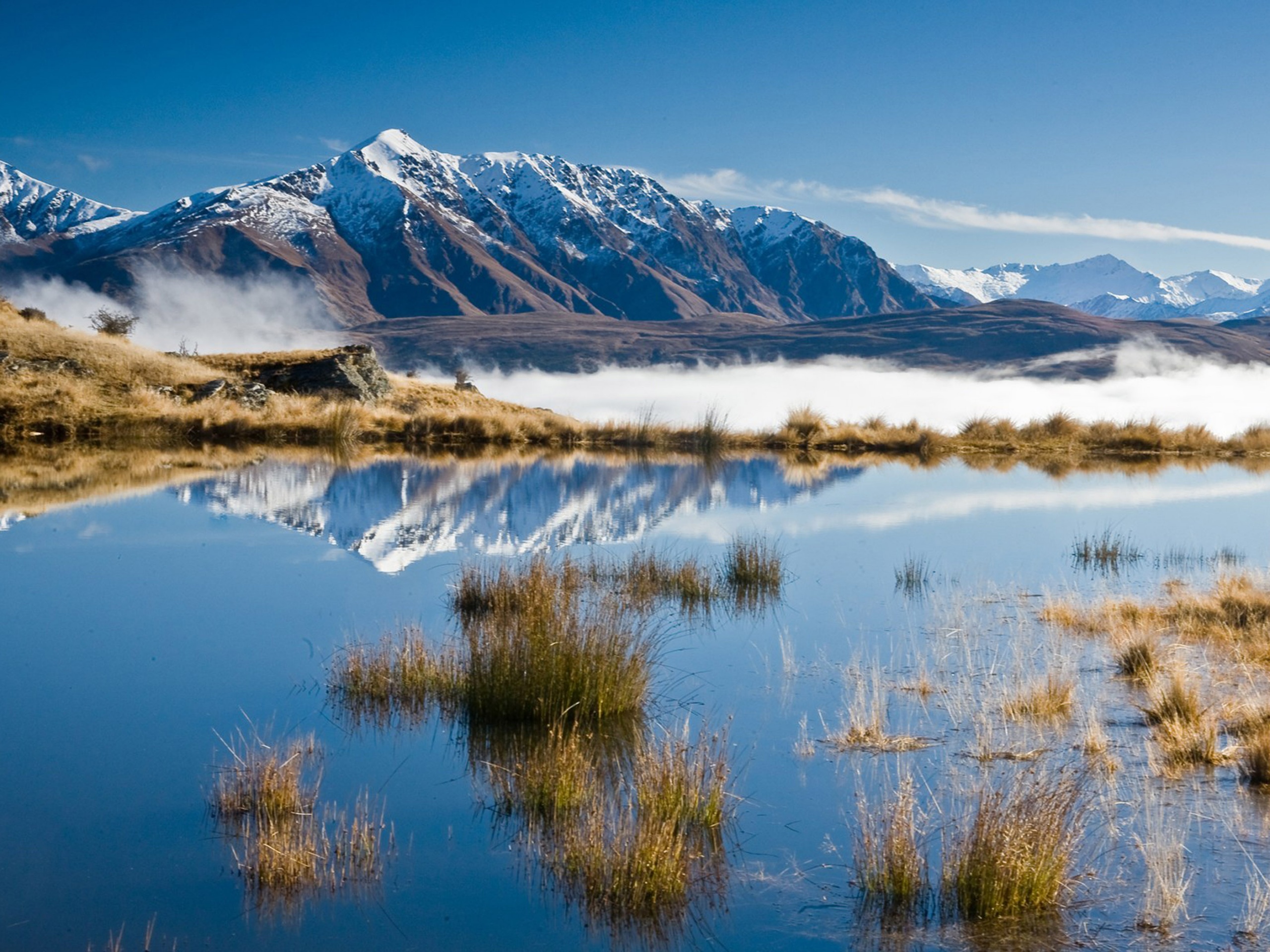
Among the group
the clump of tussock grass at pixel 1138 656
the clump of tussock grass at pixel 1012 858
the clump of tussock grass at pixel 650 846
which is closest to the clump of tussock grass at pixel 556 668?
the clump of tussock grass at pixel 650 846

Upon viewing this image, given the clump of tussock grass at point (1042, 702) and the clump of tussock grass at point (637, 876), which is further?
the clump of tussock grass at point (1042, 702)

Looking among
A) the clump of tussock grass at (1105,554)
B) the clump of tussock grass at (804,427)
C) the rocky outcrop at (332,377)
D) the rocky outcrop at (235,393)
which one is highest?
the rocky outcrop at (332,377)

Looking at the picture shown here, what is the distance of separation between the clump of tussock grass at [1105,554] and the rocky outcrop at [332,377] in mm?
22067

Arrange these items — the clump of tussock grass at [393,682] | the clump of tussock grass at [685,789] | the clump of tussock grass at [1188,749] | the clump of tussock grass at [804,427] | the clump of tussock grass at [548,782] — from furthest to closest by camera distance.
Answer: the clump of tussock grass at [804,427]
the clump of tussock grass at [393,682]
the clump of tussock grass at [1188,749]
the clump of tussock grass at [548,782]
the clump of tussock grass at [685,789]

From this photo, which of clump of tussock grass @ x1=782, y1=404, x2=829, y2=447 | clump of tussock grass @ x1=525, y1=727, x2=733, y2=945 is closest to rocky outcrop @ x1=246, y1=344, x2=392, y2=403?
clump of tussock grass @ x1=782, y1=404, x2=829, y2=447

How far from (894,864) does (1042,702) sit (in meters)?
2.44

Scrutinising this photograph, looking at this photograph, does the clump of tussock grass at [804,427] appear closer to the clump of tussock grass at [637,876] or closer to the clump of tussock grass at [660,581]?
the clump of tussock grass at [660,581]

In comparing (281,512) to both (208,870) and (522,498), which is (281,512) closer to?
(522,498)

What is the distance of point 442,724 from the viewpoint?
18.4 ft

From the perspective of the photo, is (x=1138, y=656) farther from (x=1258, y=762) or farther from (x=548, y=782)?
(x=548, y=782)

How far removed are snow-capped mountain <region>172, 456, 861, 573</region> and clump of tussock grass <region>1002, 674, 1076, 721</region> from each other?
18.3 ft

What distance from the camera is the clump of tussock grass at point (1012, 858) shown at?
3.73 meters

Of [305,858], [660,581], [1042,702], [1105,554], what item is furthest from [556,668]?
[1105,554]

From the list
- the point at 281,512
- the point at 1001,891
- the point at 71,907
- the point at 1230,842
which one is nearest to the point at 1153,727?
the point at 1230,842
